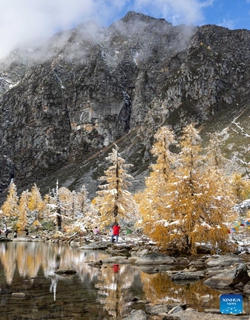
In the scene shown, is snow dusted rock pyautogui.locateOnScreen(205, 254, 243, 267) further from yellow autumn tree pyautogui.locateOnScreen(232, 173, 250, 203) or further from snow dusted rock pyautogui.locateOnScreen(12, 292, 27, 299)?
yellow autumn tree pyautogui.locateOnScreen(232, 173, 250, 203)

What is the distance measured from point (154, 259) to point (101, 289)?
770 cm

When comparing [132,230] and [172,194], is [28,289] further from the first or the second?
[132,230]

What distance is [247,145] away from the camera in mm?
137125

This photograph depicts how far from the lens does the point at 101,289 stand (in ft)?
46.7

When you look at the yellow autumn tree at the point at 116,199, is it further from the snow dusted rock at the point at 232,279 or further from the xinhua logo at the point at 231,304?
the xinhua logo at the point at 231,304

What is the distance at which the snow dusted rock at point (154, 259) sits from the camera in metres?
21.1

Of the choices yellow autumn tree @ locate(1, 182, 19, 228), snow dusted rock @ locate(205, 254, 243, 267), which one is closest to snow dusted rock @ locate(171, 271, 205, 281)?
snow dusted rock @ locate(205, 254, 243, 267)

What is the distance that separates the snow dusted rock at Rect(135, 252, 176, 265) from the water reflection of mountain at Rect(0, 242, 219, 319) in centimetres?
129

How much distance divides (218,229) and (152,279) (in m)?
7.65

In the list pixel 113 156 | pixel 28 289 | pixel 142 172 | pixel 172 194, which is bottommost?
pixel 28 289

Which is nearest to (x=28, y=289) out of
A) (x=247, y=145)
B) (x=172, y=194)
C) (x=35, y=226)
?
(x=172, y=194)

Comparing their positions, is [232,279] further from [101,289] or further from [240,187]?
[240,187]

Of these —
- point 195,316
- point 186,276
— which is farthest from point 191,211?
point 195,316

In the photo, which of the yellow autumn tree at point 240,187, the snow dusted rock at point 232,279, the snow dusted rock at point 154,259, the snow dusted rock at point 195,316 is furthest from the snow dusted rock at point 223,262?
the yellow autumn tree at point 240,187
